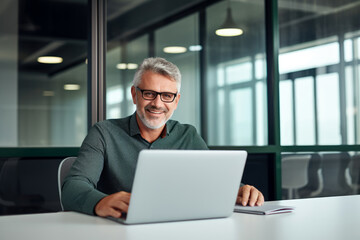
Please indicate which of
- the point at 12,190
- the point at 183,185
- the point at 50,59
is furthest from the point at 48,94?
the point at 183,185

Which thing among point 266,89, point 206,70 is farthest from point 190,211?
point 206,70

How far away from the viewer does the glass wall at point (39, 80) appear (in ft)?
11.0

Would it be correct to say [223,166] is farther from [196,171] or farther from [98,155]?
[98,155]

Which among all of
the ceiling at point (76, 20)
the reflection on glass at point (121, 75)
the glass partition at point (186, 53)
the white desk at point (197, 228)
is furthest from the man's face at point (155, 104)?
the glass partition at point (186, 53)

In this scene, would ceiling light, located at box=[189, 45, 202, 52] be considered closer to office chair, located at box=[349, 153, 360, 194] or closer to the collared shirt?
office chair, located at box=[349, 153, 360, 194]

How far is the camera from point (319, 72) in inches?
161

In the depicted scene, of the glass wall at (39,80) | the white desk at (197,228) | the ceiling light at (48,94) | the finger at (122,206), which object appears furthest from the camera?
the ceiling light at (48,94)

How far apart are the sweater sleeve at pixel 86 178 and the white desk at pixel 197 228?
0.05 metres

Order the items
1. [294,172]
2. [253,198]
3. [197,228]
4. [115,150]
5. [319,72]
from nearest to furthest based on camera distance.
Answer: [197,228], [253,198], [115,150], [294,172], [319,72]

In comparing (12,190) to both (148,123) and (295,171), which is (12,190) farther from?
(295,171)

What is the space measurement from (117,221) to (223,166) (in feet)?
1.12

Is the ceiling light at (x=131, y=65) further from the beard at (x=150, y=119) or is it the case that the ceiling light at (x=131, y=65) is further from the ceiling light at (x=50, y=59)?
the beard at (x=150, y=119)

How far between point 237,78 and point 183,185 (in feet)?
9.79

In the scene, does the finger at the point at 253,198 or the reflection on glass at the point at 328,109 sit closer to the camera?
the finger at the point at 253,198
